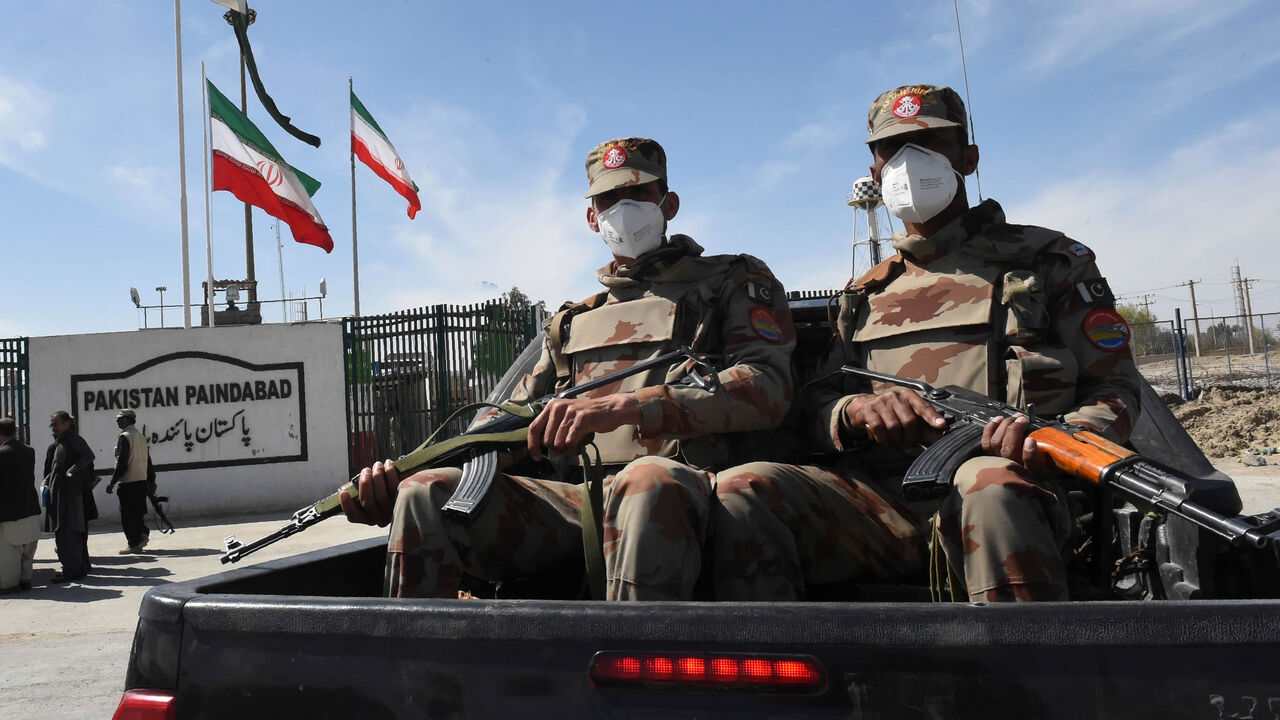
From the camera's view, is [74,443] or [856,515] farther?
[74,443]

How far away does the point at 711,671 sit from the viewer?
1.09 m

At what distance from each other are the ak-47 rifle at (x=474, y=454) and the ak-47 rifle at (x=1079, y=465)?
0.59 meters

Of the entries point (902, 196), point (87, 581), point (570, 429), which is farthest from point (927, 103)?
point (87, 581)

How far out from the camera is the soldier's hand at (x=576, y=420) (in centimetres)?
207

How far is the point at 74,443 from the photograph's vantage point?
28.4 feet

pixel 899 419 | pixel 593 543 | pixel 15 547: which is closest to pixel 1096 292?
pixel 899 419

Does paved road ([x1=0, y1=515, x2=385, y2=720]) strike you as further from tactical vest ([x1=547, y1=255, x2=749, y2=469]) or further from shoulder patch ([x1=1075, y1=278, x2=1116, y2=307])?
shoulder patch ([x1=1075, y1=278, x2=1116, y2=307])

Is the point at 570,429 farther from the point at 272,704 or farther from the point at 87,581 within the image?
the point at 87,581

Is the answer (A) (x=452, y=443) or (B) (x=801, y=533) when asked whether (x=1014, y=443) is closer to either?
(B) (x=801, y=533)

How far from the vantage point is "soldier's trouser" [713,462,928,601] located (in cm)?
176

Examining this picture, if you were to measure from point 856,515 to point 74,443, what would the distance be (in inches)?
349

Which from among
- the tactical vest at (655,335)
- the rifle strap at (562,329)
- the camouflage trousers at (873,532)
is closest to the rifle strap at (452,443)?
the tactical vest at (655,335)

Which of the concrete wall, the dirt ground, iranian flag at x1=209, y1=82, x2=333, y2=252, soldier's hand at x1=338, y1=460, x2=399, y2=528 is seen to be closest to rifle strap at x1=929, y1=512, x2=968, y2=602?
soldier's hand at x1=338, y1=460, x2=399, y2=528

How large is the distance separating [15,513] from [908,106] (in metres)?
8.18
